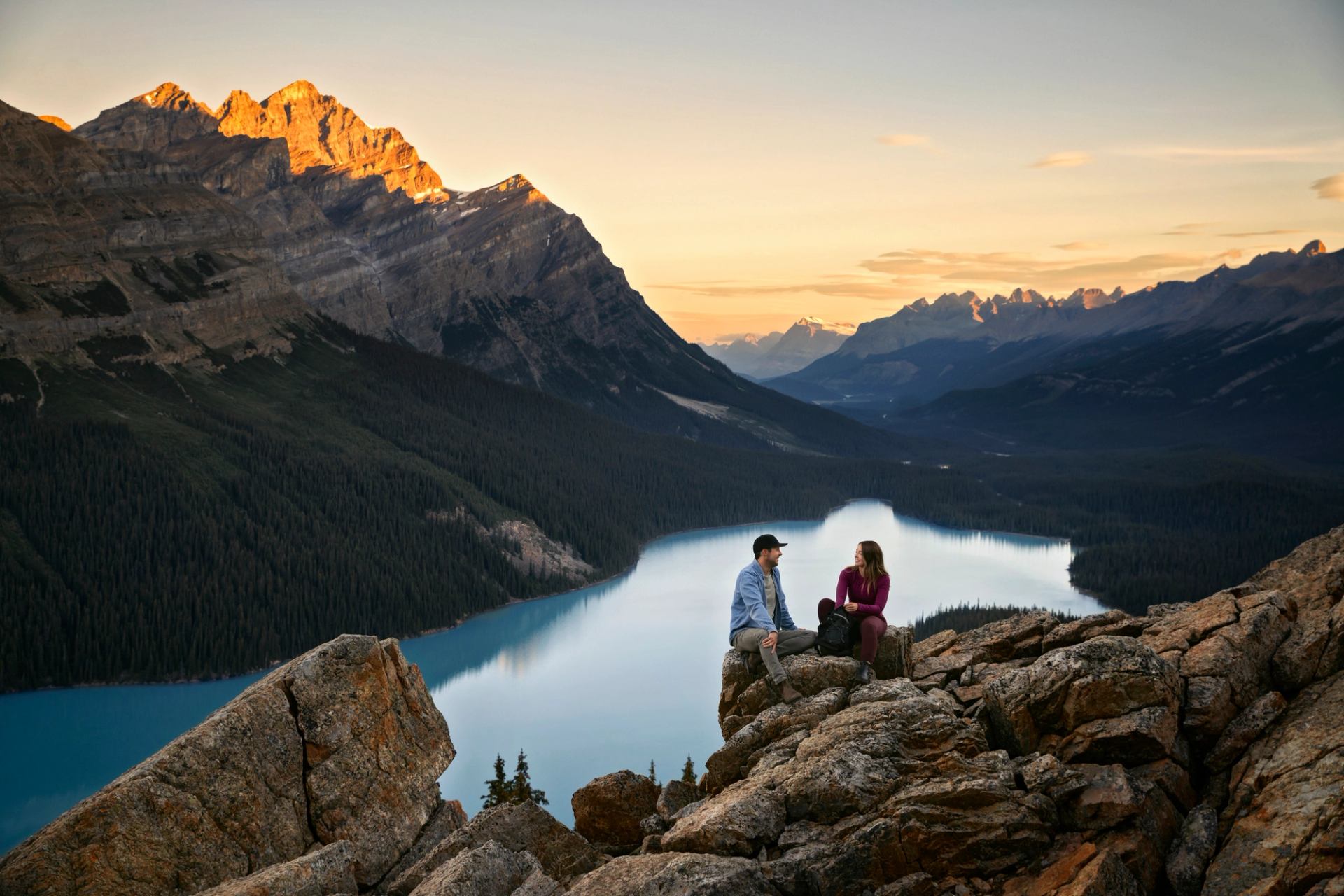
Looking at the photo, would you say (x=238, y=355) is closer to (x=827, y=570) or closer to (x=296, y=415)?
(x=296, y=415)

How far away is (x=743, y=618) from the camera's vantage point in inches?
758

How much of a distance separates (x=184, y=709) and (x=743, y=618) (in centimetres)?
8435

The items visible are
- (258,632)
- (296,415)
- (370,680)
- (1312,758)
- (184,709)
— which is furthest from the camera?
(296,415)

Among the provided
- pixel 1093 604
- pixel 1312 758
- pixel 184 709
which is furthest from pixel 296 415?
pixel 1312 758

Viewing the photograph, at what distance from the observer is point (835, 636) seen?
61.7 feet

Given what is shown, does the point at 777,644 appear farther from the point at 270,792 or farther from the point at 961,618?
the point at 961,618

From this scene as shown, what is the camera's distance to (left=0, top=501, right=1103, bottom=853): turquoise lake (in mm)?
75375

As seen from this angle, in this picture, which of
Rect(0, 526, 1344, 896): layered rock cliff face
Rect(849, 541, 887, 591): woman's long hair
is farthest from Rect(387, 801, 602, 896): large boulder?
Rect(849, 541, 887, 591): woman's long hair

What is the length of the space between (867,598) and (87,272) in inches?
7355

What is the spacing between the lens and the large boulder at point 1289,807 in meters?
11.6

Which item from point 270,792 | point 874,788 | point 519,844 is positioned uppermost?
point 874,788

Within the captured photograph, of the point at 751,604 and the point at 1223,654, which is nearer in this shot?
the point at 1223,654

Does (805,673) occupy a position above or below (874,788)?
above

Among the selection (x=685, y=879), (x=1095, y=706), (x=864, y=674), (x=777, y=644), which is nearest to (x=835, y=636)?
(x=864, y=674)
